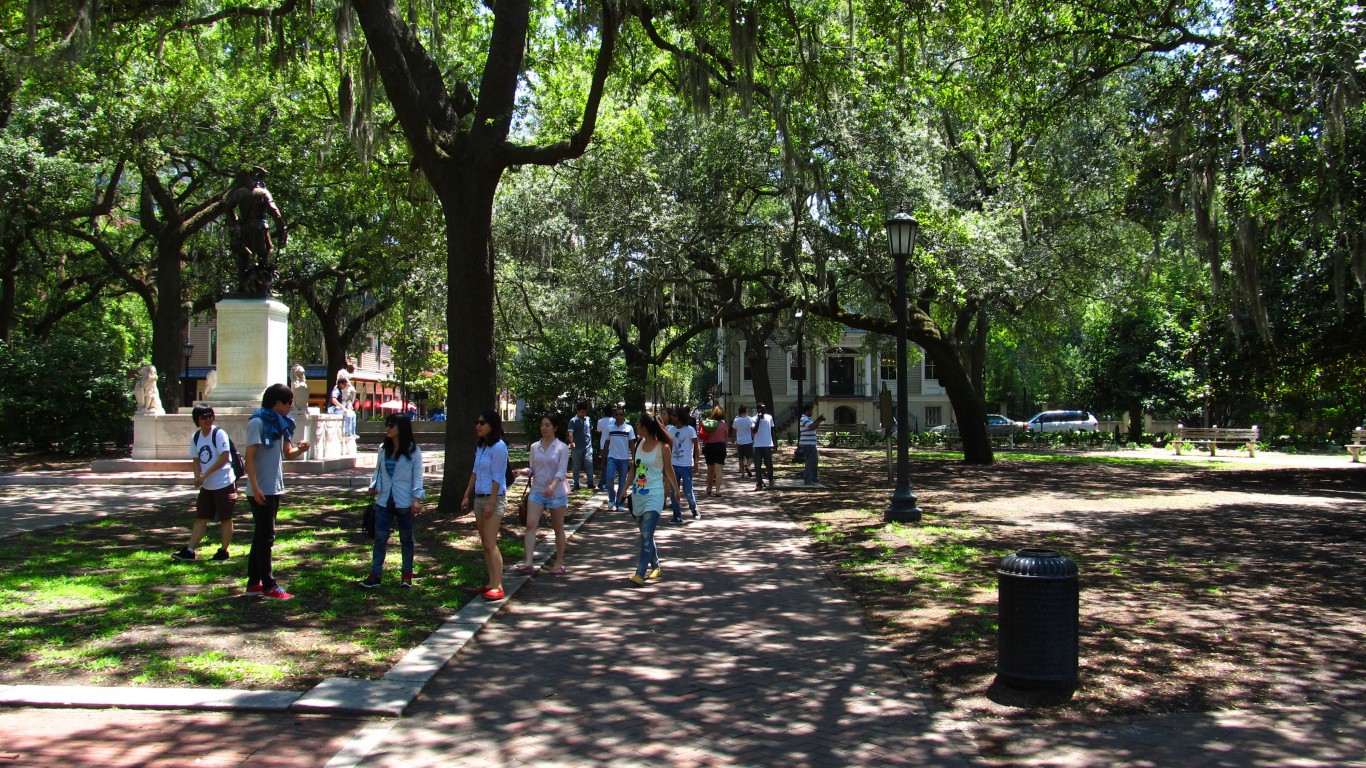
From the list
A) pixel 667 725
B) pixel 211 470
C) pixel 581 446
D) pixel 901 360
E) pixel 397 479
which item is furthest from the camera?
pixel 581 446

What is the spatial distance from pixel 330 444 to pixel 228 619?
1597 cm

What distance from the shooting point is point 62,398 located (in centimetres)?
2445

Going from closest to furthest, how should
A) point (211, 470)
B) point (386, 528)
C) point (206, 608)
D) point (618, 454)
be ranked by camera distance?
1. point (206, 608)
2. point (386, 528)
3. point (211, 470)
4. point (618, 454)

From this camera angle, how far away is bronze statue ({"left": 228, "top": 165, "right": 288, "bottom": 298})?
19.0 metres

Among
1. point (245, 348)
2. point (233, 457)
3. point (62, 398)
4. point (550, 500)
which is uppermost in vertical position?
point (245, 348)

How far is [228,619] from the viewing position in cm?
720

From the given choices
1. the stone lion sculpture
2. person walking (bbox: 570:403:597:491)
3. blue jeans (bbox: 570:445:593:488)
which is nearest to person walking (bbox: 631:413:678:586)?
person walking (bbox: 570:403:597:491)

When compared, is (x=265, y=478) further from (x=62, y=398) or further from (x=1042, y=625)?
(x=62, y=398)

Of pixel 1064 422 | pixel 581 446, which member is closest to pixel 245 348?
pixel 581 446

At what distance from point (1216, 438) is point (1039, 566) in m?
33.5

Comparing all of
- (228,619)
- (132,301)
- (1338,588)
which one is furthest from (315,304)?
(1338,588)

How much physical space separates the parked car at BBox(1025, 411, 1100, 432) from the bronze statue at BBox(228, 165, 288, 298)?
1647 inches

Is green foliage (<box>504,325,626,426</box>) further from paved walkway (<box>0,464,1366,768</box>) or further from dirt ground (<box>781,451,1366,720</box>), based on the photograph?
paved walkway (<box>0,464,1366,768</box>)

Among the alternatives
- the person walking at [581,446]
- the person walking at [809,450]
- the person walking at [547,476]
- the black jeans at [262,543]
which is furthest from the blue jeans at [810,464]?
the black jeans at [262,543]
